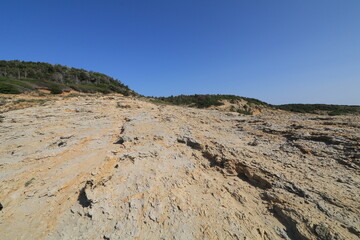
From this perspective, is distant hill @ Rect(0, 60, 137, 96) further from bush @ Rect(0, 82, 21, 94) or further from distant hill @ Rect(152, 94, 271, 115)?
distant hill @ Rect(152, 94, 271, 115)

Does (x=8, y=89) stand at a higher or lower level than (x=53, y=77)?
A: lower

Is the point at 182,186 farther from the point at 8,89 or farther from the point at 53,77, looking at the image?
the point at 53,77

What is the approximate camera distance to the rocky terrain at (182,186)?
2.61 metres

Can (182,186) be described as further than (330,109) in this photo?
No

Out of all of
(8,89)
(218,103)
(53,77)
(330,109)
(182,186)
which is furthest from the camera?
(330,109)

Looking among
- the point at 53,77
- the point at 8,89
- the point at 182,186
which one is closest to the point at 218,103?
the point at 182,186

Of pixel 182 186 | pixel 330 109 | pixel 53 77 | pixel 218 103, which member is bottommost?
pixel 182 186

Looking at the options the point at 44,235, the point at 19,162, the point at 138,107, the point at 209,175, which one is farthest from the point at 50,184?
the point at 138,107

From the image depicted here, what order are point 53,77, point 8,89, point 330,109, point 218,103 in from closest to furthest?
point 8,89 < point 218,103 < point 53,77 < point 330,109

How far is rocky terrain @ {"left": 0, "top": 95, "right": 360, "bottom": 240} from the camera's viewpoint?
8.57 ft

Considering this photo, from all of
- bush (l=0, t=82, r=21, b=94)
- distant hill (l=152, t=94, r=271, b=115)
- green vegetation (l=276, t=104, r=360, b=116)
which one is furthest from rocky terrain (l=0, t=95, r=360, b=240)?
green vegetation (l=276, t=104, r=360, b=116)

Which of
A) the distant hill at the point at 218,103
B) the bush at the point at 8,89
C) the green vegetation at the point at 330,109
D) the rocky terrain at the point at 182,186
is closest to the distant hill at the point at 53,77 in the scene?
the bush at the point at 8,89

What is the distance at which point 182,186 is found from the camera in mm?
3625

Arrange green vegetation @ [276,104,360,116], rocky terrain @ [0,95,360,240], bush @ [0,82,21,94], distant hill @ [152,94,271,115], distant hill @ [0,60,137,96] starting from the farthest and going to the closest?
distant hill @ [152,94,271,115] < green vegetation @ [276,104,360,116] < distant hill @ [0,60,137,96] < bush @ [0,82,21,94] < rocky terrain @ [0,95,360,240]
